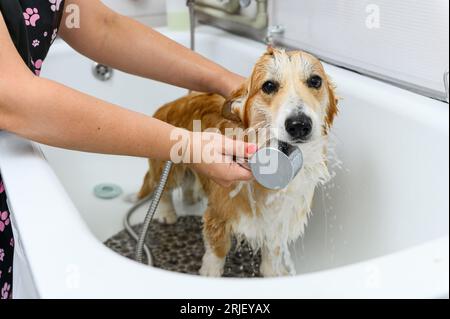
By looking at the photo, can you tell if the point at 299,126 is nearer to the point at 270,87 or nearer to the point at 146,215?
the point at 270,87

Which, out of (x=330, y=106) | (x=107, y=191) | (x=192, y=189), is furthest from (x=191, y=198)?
(x=330, y=106)

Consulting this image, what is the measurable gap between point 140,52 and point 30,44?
29 centimetres

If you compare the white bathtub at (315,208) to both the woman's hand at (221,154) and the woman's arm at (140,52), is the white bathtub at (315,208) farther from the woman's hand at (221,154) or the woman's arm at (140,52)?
the woman's arm at (140,52)

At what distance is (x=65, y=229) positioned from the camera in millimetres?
749

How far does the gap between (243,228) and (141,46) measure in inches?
20.1

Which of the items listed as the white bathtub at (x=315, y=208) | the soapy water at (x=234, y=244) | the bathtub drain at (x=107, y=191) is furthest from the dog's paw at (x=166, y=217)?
the bathtub drain at (x=107, y=191)

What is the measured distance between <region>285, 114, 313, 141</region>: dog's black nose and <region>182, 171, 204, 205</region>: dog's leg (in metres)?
0.57

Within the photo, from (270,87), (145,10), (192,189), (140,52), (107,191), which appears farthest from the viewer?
(145,10)

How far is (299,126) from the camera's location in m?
0.99

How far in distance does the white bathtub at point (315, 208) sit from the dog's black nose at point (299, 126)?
26cm

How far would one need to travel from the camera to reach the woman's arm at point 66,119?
2.66ft

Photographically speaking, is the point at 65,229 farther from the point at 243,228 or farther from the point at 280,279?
the point at 243,228

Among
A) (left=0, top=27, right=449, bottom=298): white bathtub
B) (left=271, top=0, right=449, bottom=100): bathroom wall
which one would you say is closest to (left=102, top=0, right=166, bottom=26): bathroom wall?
(left=0, top=27, right=449, bottom=298): white bathtub

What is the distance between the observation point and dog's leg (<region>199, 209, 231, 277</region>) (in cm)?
130
